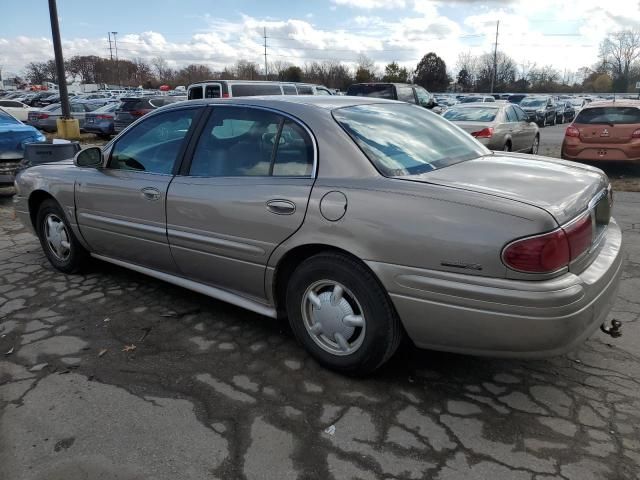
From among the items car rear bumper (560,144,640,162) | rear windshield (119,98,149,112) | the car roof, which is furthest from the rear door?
rear windshield (119,98,149,112)

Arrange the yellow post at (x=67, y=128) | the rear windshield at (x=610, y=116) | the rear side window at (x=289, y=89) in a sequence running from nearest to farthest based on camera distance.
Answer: the rear windshield at (x=610, y=116) → the rear side window at (x=289, y=89) → the yellow post at (x=67, y=128)

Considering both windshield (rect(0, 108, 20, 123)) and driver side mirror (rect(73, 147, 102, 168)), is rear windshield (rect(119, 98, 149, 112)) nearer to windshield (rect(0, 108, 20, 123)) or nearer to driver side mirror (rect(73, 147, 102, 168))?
windshield (rect(0, 108, 20, 123))

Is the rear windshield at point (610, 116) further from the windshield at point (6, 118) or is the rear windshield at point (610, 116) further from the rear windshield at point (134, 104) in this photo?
the rear windshield at point (134, 104)

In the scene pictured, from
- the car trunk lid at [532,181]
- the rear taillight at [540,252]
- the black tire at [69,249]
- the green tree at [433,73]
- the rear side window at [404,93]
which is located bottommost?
the black tire at [69,249]

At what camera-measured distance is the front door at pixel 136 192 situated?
12.1 ft

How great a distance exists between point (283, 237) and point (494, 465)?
154 cm

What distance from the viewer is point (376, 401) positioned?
9.06ft

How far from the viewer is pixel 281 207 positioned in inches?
116

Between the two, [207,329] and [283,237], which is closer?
[283,237]

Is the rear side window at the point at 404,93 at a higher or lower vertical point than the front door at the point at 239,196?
higher

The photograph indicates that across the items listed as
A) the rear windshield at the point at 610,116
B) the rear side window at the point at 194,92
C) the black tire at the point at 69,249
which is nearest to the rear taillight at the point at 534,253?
the black tire at the point at 69,249

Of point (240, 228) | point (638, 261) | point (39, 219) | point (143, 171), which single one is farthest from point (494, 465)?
point (39, 219)

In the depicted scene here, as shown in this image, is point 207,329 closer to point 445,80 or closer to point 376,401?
point 376,401

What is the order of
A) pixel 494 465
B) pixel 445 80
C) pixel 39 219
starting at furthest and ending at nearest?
pixel 445 80 → pixel 39 219 → pixel 494 465
